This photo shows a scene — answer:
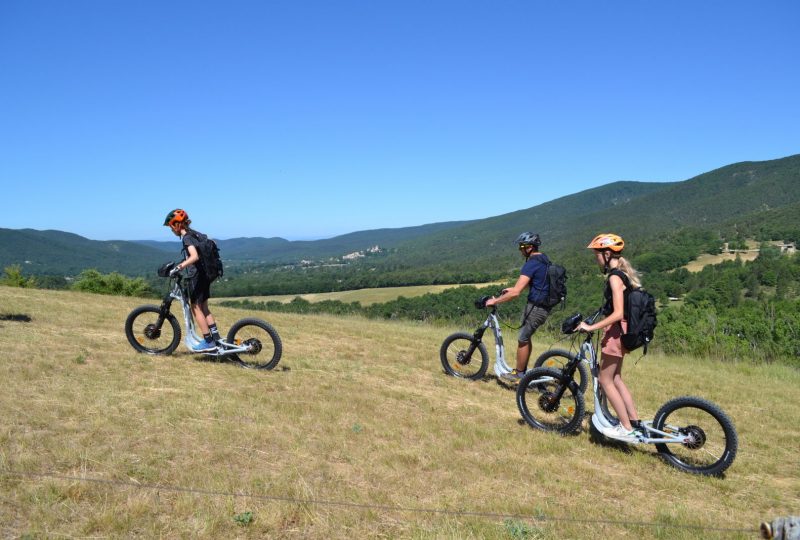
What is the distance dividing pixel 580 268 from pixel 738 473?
260ft

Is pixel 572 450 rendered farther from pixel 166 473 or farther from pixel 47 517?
pixel 47 517

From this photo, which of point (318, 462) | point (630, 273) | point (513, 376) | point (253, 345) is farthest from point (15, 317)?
point (630, 273)

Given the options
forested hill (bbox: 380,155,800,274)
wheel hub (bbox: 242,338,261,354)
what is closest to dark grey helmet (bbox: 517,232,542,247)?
wheel hub (bbox: 242,338,261,354)

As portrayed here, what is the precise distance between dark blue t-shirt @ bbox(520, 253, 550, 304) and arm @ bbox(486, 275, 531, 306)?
9cm

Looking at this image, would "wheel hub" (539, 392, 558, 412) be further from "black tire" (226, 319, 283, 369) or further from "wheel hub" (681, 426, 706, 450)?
"black tire" (226, 319, 283, 369)

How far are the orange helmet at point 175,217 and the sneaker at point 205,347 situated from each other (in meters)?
1.98

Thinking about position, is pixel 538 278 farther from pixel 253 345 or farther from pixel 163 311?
pixel 163 311

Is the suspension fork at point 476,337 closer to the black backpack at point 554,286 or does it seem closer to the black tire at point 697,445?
the black backpack at point 554,286

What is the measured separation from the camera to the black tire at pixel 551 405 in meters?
6.45

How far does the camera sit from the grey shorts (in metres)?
8.02

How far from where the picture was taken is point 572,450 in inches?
235

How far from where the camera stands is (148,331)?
8.77m

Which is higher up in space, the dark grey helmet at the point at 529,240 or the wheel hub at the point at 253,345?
the dark grey helmet at the point at 529,240

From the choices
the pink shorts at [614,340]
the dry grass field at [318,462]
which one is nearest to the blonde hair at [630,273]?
the pink shorts at [614,340]
